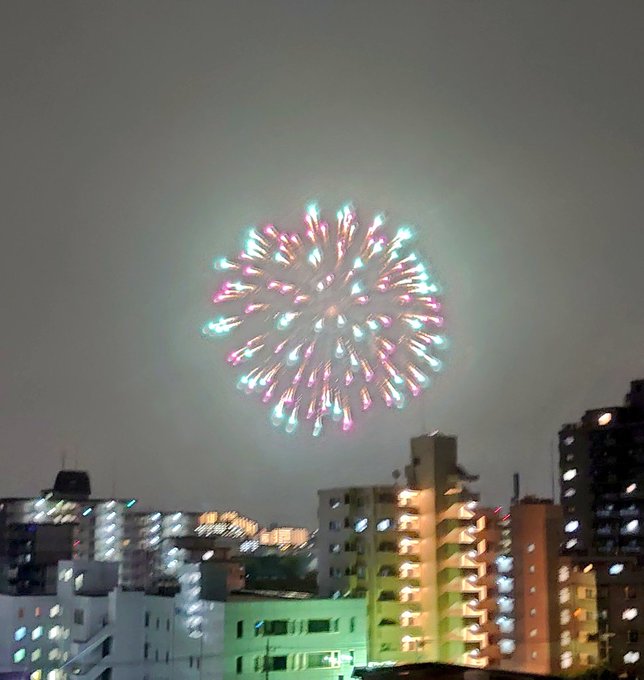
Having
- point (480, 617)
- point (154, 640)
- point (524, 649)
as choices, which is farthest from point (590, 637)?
point (154, 640)

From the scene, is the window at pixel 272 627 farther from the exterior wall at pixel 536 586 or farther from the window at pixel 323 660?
the exterior wall at pixel 536 586

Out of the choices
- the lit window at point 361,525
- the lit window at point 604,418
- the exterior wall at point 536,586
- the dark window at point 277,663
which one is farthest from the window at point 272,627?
the lit window at point 604,418

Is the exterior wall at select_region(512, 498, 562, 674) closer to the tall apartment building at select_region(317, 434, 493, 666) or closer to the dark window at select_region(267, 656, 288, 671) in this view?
the tall apartment building at select_region(317, 434, 493, 666)

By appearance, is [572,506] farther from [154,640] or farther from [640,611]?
[154,640]

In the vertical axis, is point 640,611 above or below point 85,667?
above

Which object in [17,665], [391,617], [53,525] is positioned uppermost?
[53,525]

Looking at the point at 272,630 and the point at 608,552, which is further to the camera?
the point at 608,552
